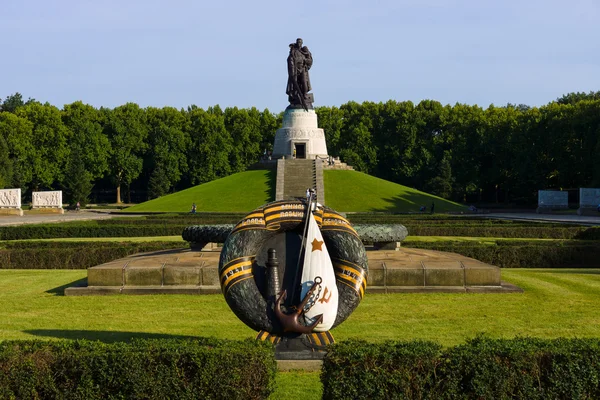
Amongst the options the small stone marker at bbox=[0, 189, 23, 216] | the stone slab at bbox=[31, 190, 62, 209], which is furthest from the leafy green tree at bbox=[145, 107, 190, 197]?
the small stone marker at bbox=[0, 189, 23, 216]

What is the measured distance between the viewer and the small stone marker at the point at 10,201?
178ft

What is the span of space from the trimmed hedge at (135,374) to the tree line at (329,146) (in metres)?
→ 60.8

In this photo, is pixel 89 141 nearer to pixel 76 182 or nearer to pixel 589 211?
pixel 76 182

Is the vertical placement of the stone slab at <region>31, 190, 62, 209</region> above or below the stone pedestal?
below

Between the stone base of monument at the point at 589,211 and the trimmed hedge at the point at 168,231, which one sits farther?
the stone base of monument at the point at 589,211

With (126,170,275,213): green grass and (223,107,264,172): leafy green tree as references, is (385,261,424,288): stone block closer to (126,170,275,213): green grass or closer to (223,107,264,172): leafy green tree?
(126,170,275,213): green grass

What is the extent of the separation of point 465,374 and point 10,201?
53.3m

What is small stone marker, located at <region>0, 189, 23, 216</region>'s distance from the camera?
54219 mm

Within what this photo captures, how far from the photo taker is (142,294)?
1484cm

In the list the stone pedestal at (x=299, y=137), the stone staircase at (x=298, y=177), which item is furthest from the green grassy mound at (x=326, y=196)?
the stone pedestal at (x=299, y=137)

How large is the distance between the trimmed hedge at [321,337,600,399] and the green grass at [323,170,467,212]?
42.7 meters

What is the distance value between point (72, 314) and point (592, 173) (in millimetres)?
57866

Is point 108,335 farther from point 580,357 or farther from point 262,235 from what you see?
point 580,357

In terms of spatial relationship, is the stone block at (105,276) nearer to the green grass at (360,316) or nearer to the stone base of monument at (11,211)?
the green grass at (360,316)
